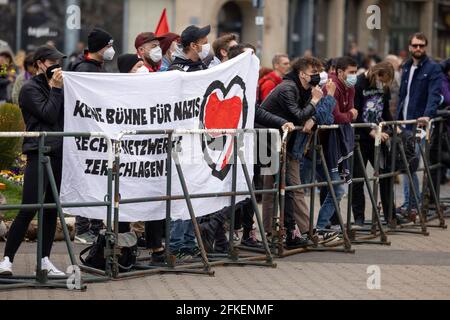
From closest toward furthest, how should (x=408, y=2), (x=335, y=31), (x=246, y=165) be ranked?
(x=246, y=165) → (x=335, y=31) → (x=408, y=2)

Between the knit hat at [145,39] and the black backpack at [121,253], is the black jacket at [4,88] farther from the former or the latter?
the black backpack at [121,253]

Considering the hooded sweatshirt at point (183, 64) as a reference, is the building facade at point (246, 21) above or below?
above

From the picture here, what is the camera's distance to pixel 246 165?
12000 mm

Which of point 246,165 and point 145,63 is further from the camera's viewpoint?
point 145,63

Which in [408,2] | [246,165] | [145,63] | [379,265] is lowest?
[379,265]

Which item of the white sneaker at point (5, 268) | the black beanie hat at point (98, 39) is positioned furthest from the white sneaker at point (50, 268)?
the black beanie hat at point (98, 39)

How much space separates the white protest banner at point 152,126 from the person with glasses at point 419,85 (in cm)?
457

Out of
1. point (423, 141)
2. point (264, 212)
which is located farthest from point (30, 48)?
point (264, 212)

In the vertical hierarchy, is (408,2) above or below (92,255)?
above

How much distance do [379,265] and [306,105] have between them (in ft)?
5.76

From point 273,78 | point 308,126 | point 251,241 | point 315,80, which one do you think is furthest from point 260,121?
point 273,78

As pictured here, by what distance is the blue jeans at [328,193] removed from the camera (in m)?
13.3

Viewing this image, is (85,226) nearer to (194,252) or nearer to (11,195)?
(11,195)

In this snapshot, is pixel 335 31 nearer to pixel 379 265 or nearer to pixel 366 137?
pixel 366 137
